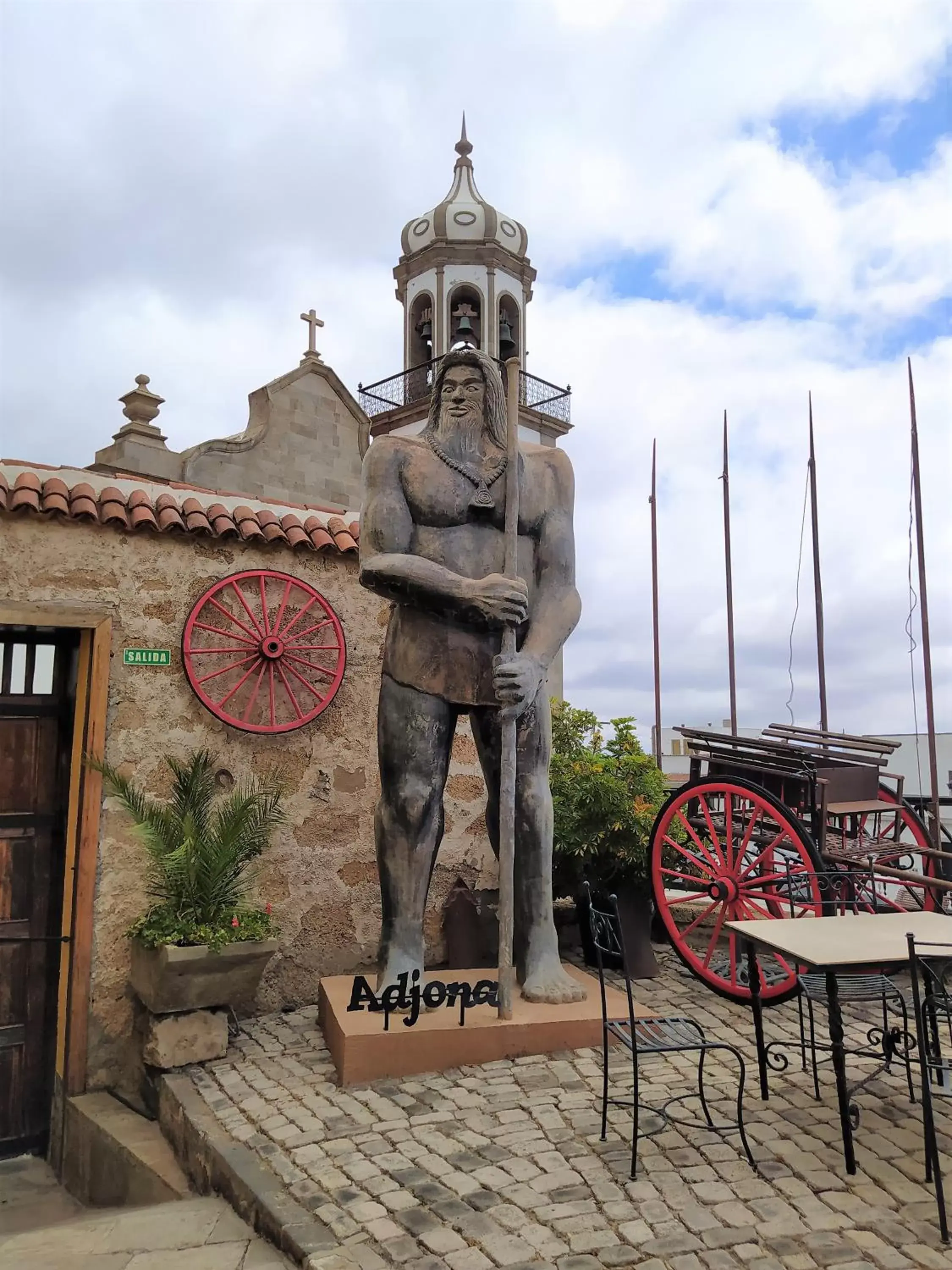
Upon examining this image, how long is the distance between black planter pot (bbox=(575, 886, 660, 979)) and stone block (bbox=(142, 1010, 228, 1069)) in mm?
2044

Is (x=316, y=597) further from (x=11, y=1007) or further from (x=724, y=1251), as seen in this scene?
(x=724, y=1251)

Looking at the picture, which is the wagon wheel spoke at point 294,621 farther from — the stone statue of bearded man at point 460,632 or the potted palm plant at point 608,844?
the potted palm plant at point 608,844

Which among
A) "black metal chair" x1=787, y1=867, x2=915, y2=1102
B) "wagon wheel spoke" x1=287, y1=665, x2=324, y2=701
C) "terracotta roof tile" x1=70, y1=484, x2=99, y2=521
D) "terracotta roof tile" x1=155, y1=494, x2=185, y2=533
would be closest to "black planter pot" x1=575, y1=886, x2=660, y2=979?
"black metal chair" x1=787, y1=867, x2=915, y2=1102

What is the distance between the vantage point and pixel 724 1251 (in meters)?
2.50

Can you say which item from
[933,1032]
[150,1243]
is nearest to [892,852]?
[933,1032]

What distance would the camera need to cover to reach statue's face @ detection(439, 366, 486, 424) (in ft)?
13.9

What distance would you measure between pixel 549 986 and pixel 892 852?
7.60ft

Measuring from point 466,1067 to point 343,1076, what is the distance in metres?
0.50

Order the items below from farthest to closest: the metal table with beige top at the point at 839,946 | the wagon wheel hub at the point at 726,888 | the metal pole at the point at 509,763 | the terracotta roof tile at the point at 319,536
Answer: the terracotta roof tile at the point at 319,536 < the wagon wheel hub at the point at 726,888 < the metal pole at the point at 509,763 < the metal table with beige top at the point at 839,946

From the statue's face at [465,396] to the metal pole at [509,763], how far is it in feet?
0.49

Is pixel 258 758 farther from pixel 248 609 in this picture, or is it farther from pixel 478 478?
pixel 478 478

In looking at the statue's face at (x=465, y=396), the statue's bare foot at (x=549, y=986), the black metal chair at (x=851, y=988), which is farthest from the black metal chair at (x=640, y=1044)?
the statue's face at (x=465, y=396)

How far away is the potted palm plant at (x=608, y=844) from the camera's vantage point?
17.8 feet

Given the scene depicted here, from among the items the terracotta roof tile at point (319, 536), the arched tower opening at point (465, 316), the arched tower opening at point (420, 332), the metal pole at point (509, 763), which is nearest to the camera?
the metal pole at point (509, 763)
